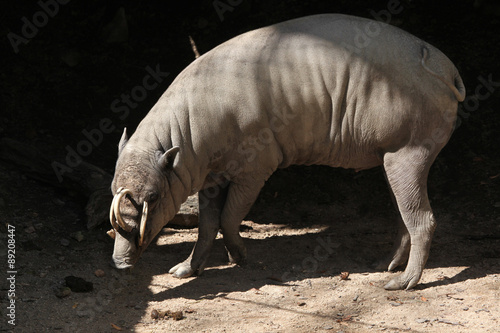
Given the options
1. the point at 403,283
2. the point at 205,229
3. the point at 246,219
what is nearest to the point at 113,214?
the point at 205,229

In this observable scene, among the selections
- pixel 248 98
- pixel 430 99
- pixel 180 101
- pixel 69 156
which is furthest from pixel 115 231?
pixel 430 99

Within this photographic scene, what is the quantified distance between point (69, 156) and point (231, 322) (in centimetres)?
299

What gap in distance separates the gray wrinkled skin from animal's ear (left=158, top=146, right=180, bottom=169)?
0.01 m

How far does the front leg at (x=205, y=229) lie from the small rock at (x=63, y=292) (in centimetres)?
95

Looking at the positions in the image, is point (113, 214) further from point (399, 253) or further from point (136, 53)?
point (136, 53)

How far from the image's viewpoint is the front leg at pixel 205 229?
574cm

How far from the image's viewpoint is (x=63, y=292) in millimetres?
5145

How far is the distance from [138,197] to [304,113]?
1.54 meters

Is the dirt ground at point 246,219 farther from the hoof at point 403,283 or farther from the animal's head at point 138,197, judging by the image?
the animal's head at point 138,197

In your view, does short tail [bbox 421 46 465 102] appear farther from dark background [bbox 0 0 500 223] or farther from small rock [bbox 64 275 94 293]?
small rock [bbox 64 275 94 293]

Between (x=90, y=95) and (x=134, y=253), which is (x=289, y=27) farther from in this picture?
(x=90, y=95)

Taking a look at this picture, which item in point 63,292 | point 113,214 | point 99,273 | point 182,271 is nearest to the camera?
point 113,214

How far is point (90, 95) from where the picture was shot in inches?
306

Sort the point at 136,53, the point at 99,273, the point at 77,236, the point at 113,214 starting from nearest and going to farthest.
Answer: the point at 113,214 < the point at 99,273 < the point at 77,236 < the point at 136,53
